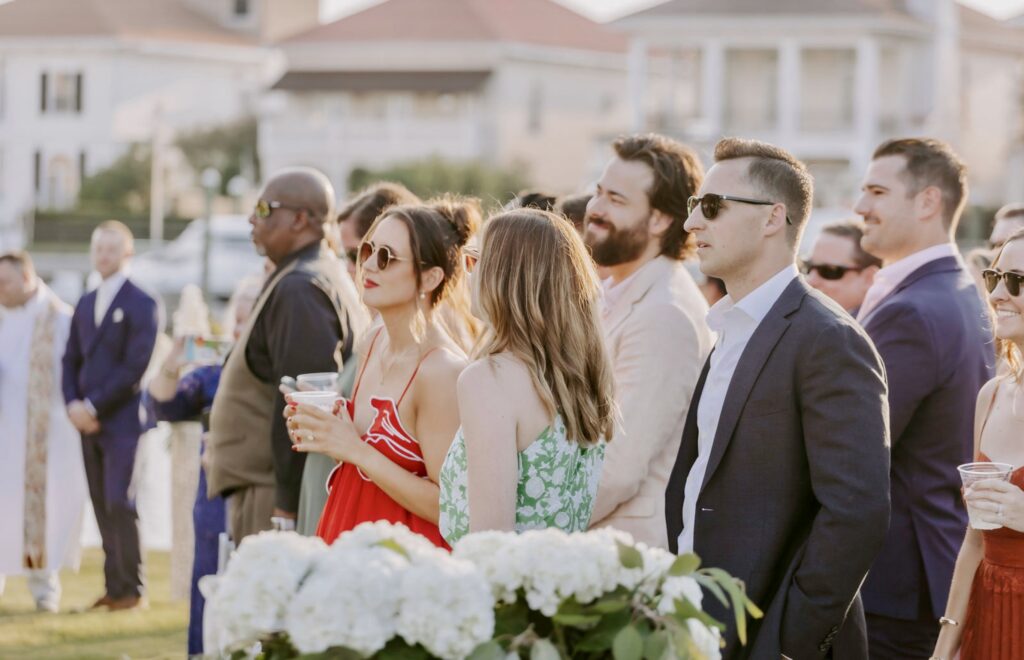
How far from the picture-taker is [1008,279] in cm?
429

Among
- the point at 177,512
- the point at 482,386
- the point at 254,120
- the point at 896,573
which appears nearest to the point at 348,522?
the point at 482,386

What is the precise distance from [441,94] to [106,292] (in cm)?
5130

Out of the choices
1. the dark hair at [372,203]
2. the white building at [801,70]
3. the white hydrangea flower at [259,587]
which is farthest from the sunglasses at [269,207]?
the white building at [801,70]

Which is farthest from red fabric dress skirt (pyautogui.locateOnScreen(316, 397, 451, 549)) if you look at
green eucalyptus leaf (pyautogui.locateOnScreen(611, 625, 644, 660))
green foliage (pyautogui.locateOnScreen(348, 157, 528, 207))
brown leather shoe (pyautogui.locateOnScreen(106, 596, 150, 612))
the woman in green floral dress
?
green foliage (pyautogui.locateOnScreen(348, 157, 528, 207))

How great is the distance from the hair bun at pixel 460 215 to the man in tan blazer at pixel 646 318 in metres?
0.44

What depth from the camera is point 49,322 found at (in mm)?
10172

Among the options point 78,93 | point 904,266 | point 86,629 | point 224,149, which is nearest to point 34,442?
point 86,629

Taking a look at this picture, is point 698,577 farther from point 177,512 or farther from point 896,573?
point 177,512

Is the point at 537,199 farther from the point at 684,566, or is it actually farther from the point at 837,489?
the point at 684,566

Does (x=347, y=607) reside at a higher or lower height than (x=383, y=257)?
lower

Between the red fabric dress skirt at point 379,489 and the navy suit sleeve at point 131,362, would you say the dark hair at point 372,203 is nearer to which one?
the red fabric dress skirt at point 379,489

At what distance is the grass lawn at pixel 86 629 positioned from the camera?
8.27 m

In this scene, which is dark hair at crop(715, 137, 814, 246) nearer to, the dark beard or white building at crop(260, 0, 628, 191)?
the dark beard

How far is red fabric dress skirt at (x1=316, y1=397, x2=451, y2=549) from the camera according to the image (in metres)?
4.66
